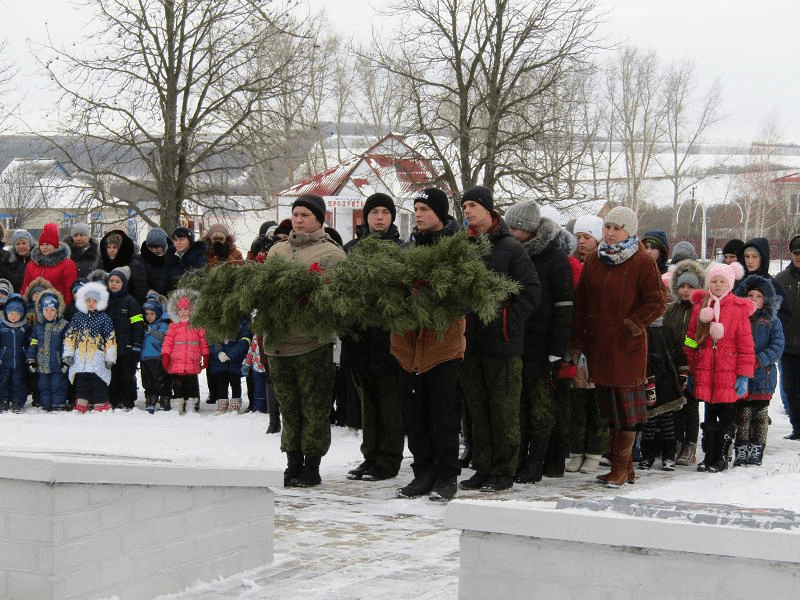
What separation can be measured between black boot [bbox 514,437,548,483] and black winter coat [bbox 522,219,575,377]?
526 mm

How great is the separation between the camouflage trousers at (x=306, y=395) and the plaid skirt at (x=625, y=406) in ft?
6.54

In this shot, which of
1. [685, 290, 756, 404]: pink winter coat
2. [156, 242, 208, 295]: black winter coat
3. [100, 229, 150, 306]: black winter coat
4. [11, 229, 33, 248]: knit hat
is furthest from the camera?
[11, 229, 33, 248]: knit hat

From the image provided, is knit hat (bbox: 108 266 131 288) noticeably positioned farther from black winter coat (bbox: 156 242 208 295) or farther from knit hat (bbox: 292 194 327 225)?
knit hat (bbox: 292 194 327 225)

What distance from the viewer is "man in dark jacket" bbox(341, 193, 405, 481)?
828 cm

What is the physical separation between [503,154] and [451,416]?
73.3ft

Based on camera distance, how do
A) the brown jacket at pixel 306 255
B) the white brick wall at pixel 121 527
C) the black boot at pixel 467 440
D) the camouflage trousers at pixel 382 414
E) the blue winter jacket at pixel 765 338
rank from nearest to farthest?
the white brick wall at pixel 121 527
the brown jacket at pixel 306 255
the camouflage trousers at pixel 382 414
the black boot at pixel 467 440
the blue winter jacket at pixel 765 338

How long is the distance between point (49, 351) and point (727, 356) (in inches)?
297

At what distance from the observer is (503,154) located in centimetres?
2939

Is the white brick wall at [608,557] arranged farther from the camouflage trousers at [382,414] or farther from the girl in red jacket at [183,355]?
the girl in red jacket at [183,355]

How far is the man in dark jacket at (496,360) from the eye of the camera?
310 inches

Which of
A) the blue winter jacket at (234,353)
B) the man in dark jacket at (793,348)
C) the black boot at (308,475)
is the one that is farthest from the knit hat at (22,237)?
the man in dark jacket at (793,348)

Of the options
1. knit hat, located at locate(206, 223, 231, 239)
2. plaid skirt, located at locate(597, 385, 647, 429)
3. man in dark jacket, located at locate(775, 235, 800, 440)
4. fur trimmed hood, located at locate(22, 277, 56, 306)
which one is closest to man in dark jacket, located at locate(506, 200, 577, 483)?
plaid skirt, located at locate(597, 385, 647, 429)

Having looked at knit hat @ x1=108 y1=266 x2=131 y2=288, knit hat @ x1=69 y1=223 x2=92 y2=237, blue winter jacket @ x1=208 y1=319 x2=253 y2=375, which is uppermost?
knit hat @ x1=69 y1=223 x2=92 y2=237

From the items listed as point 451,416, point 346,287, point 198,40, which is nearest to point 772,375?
point 451,416
